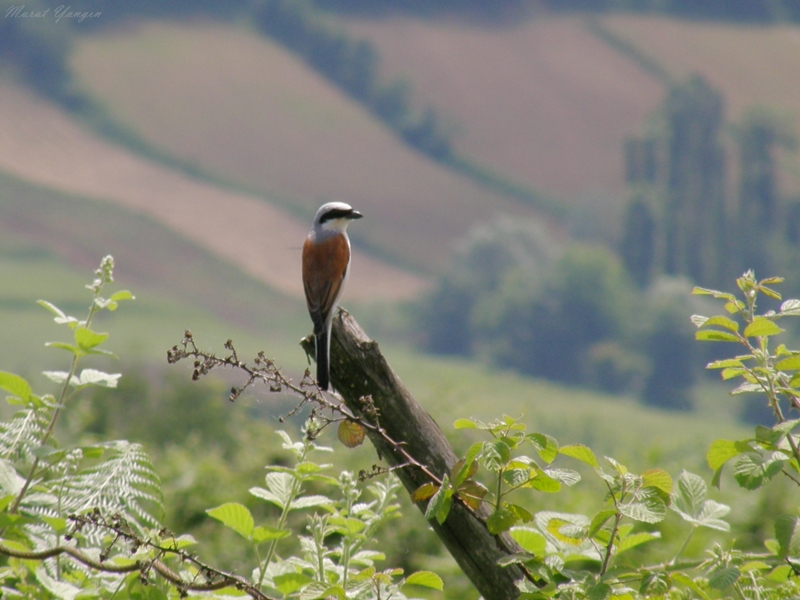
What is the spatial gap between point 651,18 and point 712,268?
1685 inches

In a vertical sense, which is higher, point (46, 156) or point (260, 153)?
point (46, 156)

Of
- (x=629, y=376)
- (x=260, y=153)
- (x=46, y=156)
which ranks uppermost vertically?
(x=46, y=156)

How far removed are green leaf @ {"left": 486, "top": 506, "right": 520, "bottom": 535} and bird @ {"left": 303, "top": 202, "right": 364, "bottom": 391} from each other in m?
0.69

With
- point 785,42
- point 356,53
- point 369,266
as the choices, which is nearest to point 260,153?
point 369,266

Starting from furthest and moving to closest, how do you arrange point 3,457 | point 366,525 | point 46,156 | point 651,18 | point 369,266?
point 651,18 → point 369,266 → point 46,156 → point 3,457 → point 366,525

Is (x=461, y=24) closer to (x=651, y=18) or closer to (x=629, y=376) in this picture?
(x=651, y=18)

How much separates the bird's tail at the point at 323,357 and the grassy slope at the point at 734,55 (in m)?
118

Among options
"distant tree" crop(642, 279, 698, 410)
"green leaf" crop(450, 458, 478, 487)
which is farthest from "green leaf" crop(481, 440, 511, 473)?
"distant tree" crop(642, 279, 698, 410)

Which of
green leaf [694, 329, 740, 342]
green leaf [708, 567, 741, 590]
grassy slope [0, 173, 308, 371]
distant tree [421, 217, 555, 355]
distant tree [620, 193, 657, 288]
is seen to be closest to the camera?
green leaf [708, 567, 741, 590]

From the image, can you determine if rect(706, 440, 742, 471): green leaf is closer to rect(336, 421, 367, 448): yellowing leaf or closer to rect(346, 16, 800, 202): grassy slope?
rect(336, 421, 367, 448): yellowing leaf

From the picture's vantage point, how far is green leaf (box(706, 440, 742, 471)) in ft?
5.63

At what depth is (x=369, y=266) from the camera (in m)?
102

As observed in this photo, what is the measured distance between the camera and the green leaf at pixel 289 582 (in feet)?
6.09

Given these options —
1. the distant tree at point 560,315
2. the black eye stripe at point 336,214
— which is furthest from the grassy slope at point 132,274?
the black eye stripe at point 336,214
